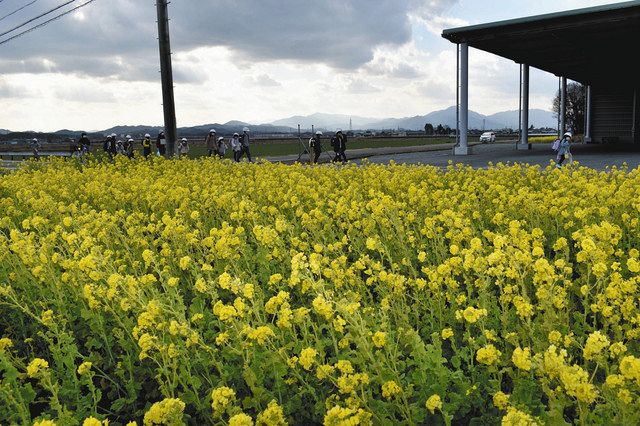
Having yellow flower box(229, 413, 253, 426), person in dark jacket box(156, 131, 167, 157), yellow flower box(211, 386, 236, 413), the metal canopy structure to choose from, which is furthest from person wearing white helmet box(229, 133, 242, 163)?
yellow flower box(229, 413, 253, 426)

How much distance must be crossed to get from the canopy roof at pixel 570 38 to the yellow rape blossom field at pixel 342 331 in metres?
16.6

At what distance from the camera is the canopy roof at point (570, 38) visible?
68.5ft

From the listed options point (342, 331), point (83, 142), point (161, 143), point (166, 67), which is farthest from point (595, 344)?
point (83, 142)

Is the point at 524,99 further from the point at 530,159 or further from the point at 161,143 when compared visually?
the point at 161,143

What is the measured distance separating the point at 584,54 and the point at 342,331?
30762 mm

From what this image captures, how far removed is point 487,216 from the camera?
731 centimetres

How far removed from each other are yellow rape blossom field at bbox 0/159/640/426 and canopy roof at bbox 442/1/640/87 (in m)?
16.6

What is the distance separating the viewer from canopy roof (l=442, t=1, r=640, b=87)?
68.5 feet

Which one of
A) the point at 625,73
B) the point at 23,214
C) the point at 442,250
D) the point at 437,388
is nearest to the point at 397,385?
the point at 437,388

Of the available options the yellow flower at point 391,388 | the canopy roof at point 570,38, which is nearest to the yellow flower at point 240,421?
the yellow flower at point 391,388

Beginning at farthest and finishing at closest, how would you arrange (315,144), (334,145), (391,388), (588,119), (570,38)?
(588,119) < (570,38) < (334,145) < (315,144) < (391,388)

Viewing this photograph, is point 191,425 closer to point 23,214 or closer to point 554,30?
point 23,214

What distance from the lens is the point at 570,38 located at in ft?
80.2

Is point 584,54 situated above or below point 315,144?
above
